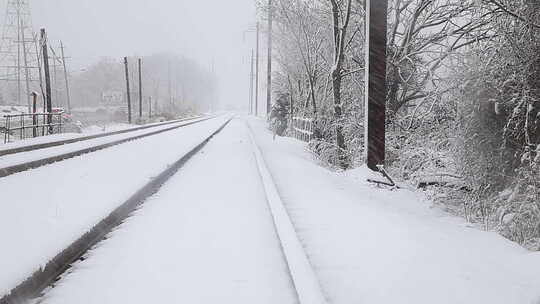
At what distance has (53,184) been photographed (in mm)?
5770

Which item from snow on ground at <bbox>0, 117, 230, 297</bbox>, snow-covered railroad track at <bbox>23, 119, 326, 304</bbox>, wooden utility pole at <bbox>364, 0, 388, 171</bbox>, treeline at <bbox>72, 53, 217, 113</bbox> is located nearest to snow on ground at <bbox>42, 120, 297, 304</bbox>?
snow-covered railroad track at <bbox>23, 119, 326, 304</bbox>

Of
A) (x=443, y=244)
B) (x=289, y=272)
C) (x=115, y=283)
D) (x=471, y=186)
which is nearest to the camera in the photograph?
(x=115, y=283)

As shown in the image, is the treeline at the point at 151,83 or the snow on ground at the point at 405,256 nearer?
the snow on ground at the point at 405,256

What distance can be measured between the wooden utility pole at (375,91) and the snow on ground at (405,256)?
170 centimetres

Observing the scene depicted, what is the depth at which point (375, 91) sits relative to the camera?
20.9ft

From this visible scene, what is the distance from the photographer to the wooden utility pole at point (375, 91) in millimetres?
6285

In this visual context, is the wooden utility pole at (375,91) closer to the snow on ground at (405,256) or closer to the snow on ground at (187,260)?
the snow on ground at (405,256)

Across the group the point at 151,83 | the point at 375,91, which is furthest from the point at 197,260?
the point at 151,83

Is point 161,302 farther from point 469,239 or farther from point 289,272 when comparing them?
point 469,239

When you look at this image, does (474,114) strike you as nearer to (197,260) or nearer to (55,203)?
(197,260)

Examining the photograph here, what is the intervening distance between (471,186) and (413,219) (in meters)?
1.56

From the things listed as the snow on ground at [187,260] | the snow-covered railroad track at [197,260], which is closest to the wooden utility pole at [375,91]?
the snow-covered railroad track at [197,260]

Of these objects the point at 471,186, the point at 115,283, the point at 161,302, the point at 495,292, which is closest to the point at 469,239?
the point at 495,292

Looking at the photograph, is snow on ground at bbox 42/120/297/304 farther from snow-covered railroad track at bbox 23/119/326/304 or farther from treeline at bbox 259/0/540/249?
treeline at bbox 259/0/540/249
